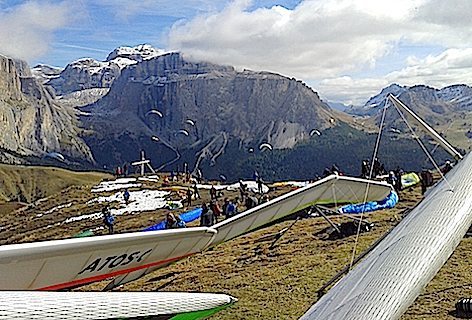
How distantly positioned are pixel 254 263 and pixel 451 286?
6.15 meters

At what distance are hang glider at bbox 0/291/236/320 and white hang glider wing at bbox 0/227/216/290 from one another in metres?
3.14

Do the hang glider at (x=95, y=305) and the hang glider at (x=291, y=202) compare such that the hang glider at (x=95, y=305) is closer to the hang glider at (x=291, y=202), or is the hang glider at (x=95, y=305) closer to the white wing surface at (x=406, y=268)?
the white wing surface at (x=406, y=268)

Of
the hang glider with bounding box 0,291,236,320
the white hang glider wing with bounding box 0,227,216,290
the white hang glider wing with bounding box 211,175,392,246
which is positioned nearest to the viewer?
the hang glider with bounding box 0,291,236,320

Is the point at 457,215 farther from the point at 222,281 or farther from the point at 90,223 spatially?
the point at 90,223

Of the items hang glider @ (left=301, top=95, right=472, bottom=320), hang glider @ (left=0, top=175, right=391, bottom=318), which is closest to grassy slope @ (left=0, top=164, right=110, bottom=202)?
hang glider @ (left=0, top=175, right=391, bottom=318)

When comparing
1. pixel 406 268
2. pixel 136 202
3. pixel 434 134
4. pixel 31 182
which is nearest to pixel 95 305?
pixel 406 268

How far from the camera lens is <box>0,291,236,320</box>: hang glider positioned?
2814 mm

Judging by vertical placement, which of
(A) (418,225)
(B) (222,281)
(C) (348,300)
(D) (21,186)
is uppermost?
(A) (418,225)

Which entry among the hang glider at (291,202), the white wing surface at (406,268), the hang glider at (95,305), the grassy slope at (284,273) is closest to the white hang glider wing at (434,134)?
the grassy slope at (284,273)

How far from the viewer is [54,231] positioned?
111 ft

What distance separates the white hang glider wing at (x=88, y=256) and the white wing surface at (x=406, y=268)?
3654mm

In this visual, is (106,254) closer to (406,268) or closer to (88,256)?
(88,256)

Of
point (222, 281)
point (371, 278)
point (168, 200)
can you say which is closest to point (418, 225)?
point (371, 278)

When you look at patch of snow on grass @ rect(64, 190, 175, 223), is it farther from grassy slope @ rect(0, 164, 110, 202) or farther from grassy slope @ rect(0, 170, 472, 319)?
Answer: grassy slope @ rect(0, 164, 110, 202)
